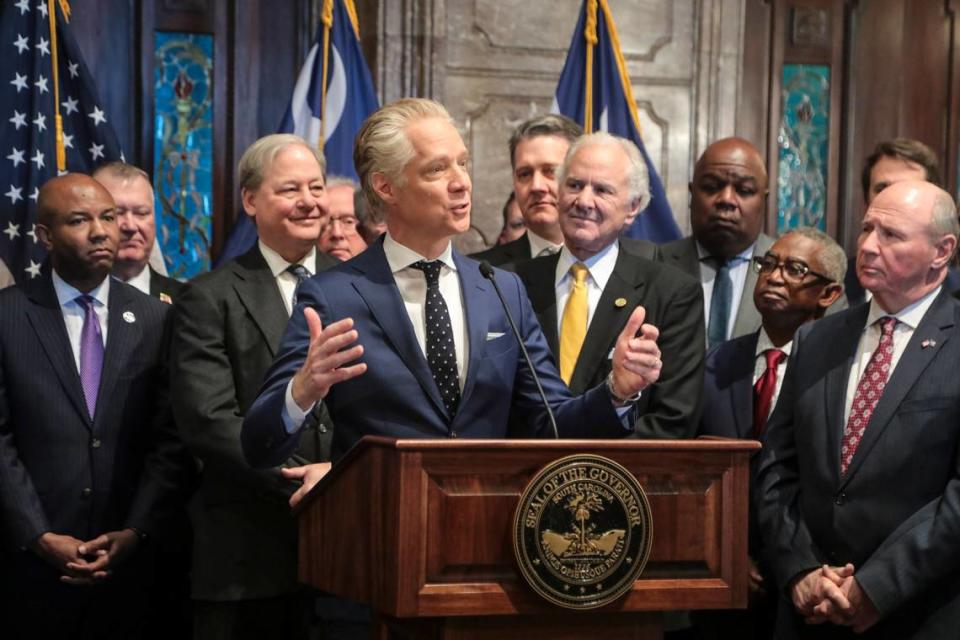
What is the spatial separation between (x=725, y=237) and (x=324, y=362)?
7.35 ft

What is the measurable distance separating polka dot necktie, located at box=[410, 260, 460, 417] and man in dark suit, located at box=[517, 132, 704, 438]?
2.47 feet

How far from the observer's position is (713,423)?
12.6 ft

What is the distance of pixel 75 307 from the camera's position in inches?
153

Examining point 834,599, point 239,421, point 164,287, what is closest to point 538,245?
point 239,421

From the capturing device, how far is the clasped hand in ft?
10.2

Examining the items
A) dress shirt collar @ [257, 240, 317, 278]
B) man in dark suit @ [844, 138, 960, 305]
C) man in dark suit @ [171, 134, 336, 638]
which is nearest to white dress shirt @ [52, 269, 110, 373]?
man in dark suit @ [171, 134, 336, 638]

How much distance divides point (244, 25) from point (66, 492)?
272cm

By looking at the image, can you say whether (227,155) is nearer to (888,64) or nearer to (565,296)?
(565,296)

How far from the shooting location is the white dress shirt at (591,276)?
146 inches

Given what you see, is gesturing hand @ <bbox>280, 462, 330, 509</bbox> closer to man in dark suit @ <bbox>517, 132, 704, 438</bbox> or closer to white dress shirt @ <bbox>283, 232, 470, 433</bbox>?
white dress shirt @ <bbox>283, 232, 470, 433</bbox>

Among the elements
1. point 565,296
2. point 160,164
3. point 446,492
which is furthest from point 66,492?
point 160,164

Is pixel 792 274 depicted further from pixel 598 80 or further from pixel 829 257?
pixel 598 80

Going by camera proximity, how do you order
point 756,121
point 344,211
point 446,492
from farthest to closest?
1. point 756,121
2. point 344,211
3. point 446,492

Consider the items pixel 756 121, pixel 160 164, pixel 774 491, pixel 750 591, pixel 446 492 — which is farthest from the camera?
pixel 756 121
